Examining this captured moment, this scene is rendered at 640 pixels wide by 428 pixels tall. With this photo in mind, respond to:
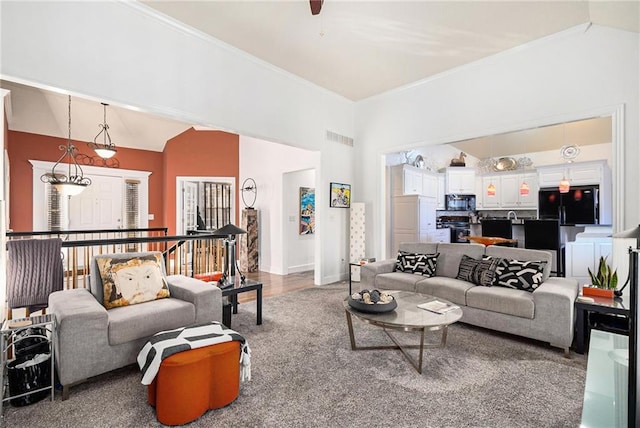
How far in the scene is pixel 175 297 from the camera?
10.1 feet

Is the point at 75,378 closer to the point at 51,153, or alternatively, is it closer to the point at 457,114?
the point at 457,114

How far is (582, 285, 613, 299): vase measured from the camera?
2930 mm

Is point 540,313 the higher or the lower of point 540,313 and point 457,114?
the lower

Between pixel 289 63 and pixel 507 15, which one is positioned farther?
pixel 289 63

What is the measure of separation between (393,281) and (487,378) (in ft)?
5.25

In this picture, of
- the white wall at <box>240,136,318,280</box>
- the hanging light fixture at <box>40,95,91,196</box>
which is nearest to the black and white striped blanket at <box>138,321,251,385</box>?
the hanging light fixture at <box>40,95,91,196</box>

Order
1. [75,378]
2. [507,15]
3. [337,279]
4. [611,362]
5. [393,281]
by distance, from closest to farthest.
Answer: [611,362]
[75,378]
[507,15]
[393,281]
[337,279]

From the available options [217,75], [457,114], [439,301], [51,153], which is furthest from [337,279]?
[51,153]

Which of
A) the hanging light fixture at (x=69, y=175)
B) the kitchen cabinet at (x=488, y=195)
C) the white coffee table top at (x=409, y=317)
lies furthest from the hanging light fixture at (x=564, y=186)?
the hanging light fixture at (x=69, y=175)

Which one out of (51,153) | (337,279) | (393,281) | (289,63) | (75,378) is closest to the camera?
(75,378)

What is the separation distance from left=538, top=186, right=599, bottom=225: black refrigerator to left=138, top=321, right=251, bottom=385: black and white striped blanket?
23.8 feet

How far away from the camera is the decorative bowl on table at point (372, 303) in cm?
262

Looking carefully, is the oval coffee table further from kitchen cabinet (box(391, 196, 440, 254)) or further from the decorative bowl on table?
kitchen cabinet (box(391, 196, 440, 254))

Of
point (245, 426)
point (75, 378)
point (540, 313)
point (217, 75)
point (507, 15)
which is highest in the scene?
point (507, 15)
